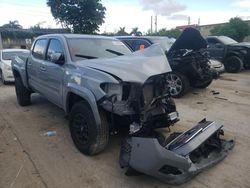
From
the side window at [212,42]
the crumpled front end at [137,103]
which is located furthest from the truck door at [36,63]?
the side window at [212,42]

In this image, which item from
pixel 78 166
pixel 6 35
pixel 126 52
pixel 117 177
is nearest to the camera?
pixel 117 177

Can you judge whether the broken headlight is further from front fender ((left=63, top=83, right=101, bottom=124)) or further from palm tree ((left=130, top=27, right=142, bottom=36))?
palm tree ((left=130, top=27, right=142, bottom=36))

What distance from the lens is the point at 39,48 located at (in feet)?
20.8

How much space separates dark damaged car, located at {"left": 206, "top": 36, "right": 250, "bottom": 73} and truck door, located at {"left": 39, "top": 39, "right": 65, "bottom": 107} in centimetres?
943

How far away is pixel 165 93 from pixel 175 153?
127 cm

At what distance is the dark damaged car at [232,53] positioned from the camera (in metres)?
12.8

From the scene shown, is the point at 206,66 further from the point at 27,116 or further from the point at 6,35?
the point at 6,35

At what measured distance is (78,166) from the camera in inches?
159

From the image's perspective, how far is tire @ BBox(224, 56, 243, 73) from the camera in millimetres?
12812

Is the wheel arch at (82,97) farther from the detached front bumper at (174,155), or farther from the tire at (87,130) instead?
the detached front bumper at (174,155)

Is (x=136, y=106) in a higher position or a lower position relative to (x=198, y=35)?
lower

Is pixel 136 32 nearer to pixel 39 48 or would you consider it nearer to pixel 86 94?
pixel 39 48

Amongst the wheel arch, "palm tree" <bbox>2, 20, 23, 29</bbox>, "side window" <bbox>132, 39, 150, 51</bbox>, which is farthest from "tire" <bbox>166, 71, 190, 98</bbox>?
"palm tree" <bbox>2, 20, 23, 29</bbox>

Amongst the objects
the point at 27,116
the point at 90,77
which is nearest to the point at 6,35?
the point at 27,116
